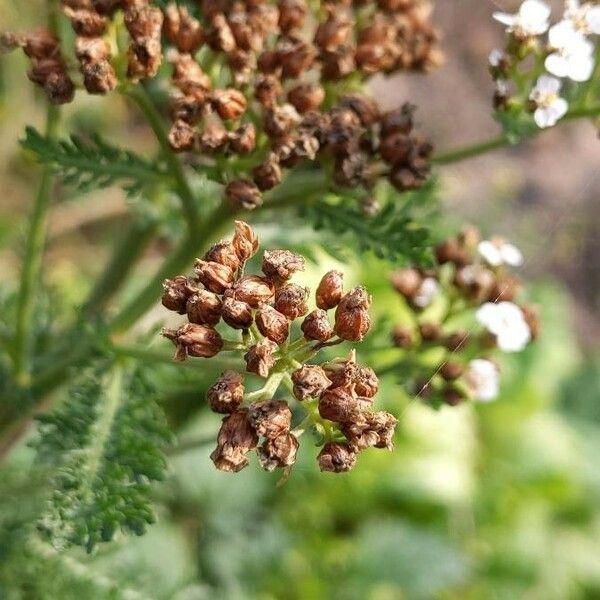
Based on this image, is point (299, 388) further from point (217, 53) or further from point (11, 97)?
point (11, 97)

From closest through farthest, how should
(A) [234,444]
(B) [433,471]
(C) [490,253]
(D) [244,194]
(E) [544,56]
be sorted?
(A) [234,444] < (D) [244,194] < (E) [544,56] < (C) [490,253] < (B) [433,471]

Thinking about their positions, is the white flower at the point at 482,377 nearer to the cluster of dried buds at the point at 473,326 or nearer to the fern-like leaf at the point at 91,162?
the cluster of dried buds at the point at 473,326

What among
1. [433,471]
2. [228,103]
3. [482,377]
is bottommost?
[433,471]

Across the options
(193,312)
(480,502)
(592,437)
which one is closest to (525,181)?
(592,437)

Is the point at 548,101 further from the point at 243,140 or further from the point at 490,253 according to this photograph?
the point at 243,140

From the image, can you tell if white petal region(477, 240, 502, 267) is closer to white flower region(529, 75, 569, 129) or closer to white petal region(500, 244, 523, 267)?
white petal region(500, 244, 523, 267)

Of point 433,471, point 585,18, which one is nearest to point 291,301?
point 585,18

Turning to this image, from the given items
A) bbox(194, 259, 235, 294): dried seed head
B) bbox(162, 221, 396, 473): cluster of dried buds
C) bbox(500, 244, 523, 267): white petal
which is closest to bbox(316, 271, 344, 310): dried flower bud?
bbox(162, 221, 396, 473): cluster of dried buds
